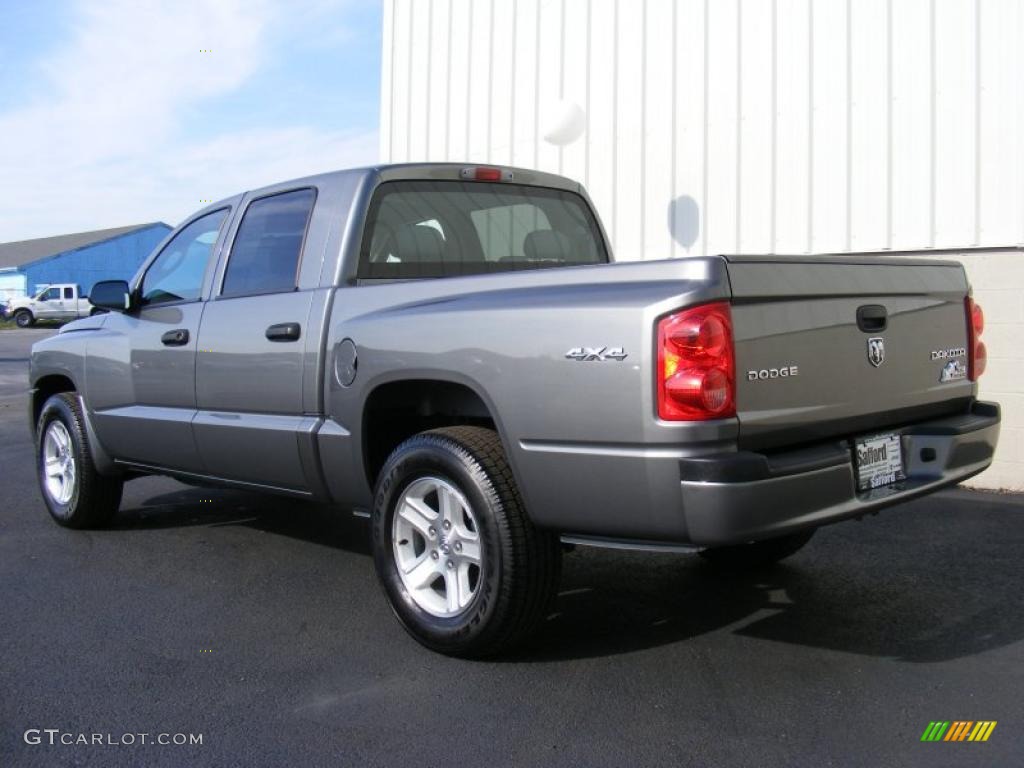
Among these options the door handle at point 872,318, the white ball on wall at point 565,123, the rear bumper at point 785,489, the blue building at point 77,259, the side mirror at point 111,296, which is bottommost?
the rear bumper at point 785,489

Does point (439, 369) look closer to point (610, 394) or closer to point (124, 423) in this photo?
point (610, 394)

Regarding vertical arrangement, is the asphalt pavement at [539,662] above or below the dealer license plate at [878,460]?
below

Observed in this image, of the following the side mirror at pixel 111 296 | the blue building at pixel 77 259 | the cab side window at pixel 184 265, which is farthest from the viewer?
the blue building at pixel 77 259

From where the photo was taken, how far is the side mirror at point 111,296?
17.4 feet

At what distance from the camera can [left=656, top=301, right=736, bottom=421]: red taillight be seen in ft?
9.71

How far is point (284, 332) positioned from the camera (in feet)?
14.1

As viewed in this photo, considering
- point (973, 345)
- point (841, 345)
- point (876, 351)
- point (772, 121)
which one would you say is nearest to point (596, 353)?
point (841, 345)

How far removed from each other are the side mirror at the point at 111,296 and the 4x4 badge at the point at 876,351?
3774 mm

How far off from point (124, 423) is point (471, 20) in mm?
5804

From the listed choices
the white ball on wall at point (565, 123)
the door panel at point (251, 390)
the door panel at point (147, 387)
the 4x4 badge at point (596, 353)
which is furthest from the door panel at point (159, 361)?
the white ball on wall at point (565, 123)

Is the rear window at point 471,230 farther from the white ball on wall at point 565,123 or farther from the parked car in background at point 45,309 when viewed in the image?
the parked car in background at point 45,309

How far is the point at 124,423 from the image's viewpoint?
531cm

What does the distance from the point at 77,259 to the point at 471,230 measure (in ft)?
172

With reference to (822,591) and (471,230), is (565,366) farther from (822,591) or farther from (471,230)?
(822,591)
